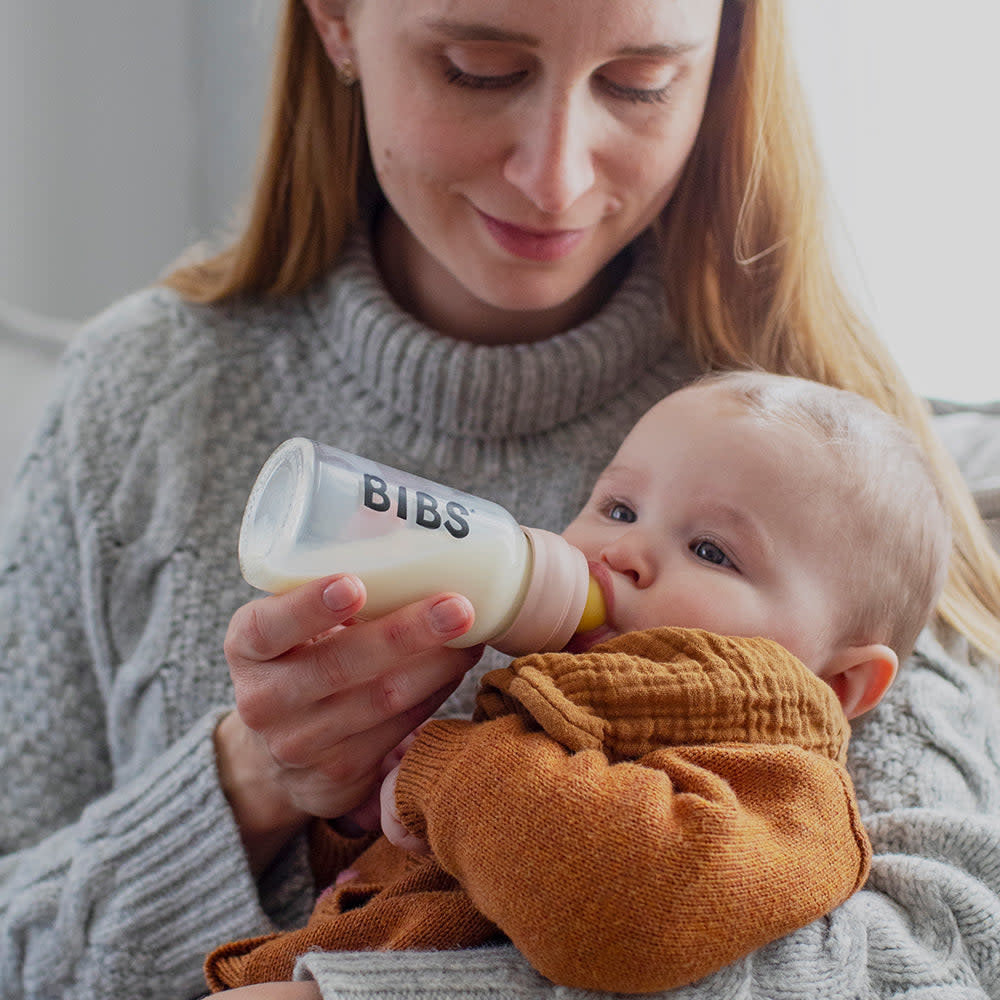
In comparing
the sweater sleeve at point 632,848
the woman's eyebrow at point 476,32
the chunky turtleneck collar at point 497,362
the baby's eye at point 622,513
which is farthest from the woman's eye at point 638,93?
the sweater sleeve at point 632,848

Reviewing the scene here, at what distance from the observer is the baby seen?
812 mm

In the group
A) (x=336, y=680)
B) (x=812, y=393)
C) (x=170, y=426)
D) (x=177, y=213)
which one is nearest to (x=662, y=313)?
(x=812, y=393)

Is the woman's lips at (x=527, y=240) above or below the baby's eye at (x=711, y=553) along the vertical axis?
above

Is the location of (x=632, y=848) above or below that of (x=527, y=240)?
below

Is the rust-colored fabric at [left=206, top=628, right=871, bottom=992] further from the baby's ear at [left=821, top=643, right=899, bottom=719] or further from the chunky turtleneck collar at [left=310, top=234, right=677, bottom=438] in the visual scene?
the chunky turtleneck collar at [left=310, top=234, right=677, bottom=438]

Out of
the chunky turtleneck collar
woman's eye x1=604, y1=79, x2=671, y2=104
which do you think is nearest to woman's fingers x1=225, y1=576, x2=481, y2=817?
the chunky turtleneck collar

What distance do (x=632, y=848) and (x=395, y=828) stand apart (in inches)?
8.6

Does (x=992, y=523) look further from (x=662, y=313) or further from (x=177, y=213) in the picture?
(x=177, y=213)

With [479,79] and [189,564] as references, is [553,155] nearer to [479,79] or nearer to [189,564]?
[479,79]

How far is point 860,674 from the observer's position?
1.05m

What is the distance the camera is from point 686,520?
1021 millimetres

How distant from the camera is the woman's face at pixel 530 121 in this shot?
3.59 ft

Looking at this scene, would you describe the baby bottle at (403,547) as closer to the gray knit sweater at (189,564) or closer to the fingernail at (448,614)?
the fingernail at (448,614)

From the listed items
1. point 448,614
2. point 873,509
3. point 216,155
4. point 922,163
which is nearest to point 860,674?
point 873,509
